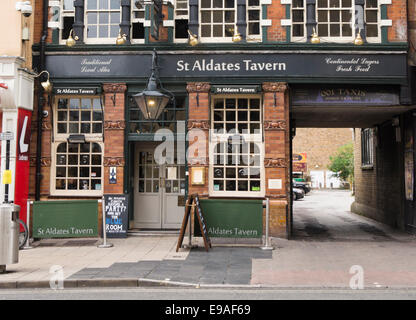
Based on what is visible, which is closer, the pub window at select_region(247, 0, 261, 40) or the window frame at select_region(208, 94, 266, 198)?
the window frame at select_region(208, 94, 266, 198)

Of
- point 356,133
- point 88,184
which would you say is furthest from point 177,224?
point 356,133

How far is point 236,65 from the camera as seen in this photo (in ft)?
39.1

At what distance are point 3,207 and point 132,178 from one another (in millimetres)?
5059

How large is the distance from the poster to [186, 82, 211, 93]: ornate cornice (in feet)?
11.0

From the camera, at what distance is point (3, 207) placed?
7957mm

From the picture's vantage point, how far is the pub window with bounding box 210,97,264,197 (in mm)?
12031

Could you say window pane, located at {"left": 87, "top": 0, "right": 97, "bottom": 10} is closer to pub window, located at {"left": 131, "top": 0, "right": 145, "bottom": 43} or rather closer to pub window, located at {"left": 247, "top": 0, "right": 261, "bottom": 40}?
pub window, located at {"left": 131, "top": 0, "right": 145, "bottom": 43}

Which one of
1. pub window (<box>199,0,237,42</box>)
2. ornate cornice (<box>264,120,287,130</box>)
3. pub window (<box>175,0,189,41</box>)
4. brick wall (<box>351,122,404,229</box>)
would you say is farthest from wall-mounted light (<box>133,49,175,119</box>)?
brick wall (<box>351,122,404,229</box>)

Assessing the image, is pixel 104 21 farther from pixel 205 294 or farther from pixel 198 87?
pixel 205 294

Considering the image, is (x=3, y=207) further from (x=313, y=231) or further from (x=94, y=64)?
(x=313, y=231)

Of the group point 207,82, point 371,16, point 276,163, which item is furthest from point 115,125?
point 371,16

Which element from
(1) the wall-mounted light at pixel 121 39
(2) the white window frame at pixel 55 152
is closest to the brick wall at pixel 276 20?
(1) the wall-mounted light at pixel 121 39

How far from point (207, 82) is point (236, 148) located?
1.95 metres

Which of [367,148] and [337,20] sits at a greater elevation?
[337,20]
